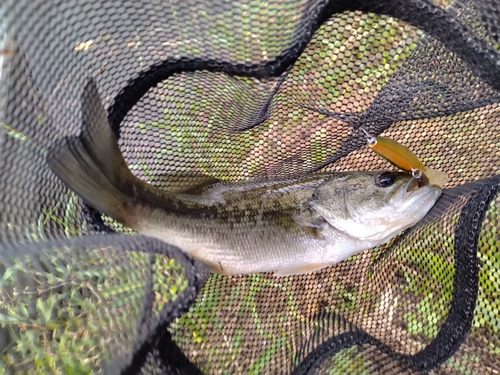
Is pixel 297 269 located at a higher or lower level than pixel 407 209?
lower

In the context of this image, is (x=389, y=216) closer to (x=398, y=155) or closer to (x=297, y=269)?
(x=398, y=155)

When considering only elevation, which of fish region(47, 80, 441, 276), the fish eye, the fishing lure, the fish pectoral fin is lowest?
the fish pectoral fin

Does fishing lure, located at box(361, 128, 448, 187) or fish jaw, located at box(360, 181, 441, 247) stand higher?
fishing lure, located at box(361, 128, 448, 187)

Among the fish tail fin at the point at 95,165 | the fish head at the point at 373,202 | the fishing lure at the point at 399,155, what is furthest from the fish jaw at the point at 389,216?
the fish tail fin at the point at 95,165

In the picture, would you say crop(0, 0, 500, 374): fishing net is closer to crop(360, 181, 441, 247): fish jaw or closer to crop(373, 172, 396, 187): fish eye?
crop(360, 181, 441, 247): fish jaw

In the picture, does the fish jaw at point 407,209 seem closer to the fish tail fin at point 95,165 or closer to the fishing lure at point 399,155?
the fishing lure at point 399,155

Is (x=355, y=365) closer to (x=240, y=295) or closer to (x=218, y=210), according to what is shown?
(x=240, y=295)

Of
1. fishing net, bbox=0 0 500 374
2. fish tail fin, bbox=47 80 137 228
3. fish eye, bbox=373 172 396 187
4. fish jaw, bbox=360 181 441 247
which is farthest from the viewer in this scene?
fish eye, bbox=373 172 396 187

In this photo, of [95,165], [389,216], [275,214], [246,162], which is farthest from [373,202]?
[95,165]

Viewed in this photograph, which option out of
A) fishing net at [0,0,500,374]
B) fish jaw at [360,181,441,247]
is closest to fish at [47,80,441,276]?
fish jaw at [360,181,441,247]
